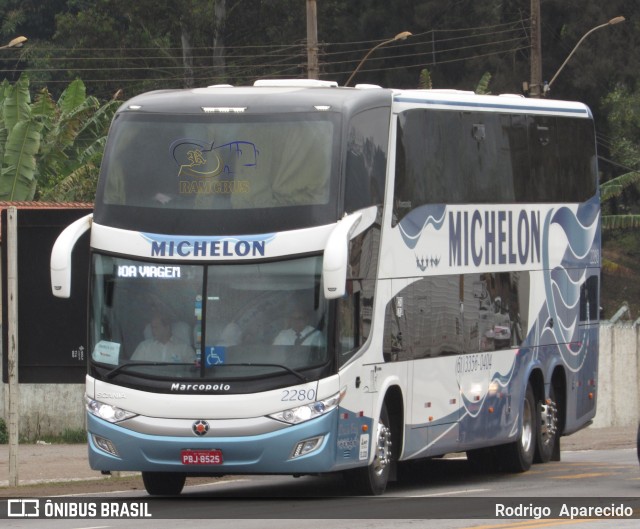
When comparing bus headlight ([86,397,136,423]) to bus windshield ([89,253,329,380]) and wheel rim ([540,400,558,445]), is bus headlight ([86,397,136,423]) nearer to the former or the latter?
bus windshield ([89,253,329,380])

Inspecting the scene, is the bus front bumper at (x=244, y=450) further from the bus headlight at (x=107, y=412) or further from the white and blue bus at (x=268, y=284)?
the bus headlight at (x=107, y=412)

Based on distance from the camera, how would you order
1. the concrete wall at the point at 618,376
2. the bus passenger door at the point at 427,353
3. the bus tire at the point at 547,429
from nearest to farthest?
the bus passenger door at the point at 427,353 → the bus tire at the point at 547,429 → the concrete wall at the point at 618,376

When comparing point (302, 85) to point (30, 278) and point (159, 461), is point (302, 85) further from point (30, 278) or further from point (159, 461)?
point (30, 278)

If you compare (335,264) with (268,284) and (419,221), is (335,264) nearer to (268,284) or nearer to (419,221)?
(268,284)

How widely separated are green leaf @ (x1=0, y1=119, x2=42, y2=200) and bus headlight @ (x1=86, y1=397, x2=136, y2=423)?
16.8 metres

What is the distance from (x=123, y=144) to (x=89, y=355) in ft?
7.03

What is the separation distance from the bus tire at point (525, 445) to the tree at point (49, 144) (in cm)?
1433

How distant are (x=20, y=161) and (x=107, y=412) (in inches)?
686

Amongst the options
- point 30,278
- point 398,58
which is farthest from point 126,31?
point 30,278

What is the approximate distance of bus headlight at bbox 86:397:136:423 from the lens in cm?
1519

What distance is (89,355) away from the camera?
1558cm

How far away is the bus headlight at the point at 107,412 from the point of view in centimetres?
1519

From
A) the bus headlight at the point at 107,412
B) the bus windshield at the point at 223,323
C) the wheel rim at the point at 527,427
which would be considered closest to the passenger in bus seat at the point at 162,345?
the bus windshield at the point at 223,323

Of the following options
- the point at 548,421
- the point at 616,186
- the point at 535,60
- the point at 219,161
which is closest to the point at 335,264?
the point at 219,161
